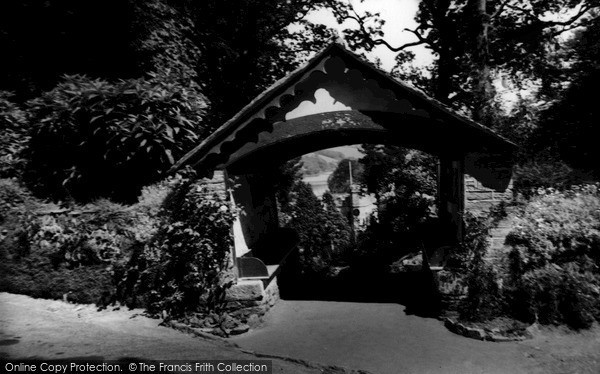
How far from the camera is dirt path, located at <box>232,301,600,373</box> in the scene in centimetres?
514

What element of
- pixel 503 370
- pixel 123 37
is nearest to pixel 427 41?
pixel 123 37

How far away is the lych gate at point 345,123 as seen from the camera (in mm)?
6516

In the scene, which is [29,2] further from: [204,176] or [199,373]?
[199,373]

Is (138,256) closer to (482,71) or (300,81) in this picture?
(300,81)

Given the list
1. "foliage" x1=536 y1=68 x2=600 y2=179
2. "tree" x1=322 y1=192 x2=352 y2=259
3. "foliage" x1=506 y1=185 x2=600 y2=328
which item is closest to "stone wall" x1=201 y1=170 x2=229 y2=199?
"foliage" x1=506 y1=185 x2=600 y2=328

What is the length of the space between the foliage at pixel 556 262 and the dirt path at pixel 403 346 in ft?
1.42

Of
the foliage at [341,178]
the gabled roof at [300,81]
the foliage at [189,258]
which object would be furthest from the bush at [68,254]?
the foliage at [341,178]

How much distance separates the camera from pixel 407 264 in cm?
1119

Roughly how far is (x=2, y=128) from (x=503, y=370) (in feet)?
41.6

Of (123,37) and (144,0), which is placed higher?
(144,0)

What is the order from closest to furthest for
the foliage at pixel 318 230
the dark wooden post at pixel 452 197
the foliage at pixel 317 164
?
1. the dark wooden post at pixel 452 197
2. the foliage at pixel 318 230
3. the foliage at pixel 317 164

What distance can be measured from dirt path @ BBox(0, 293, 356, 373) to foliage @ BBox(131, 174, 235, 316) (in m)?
0.58

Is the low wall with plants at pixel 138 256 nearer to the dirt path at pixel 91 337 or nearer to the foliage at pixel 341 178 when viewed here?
the dirt path at pixel 91 337

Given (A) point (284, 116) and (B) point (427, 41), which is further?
(B) point (427, 41)
